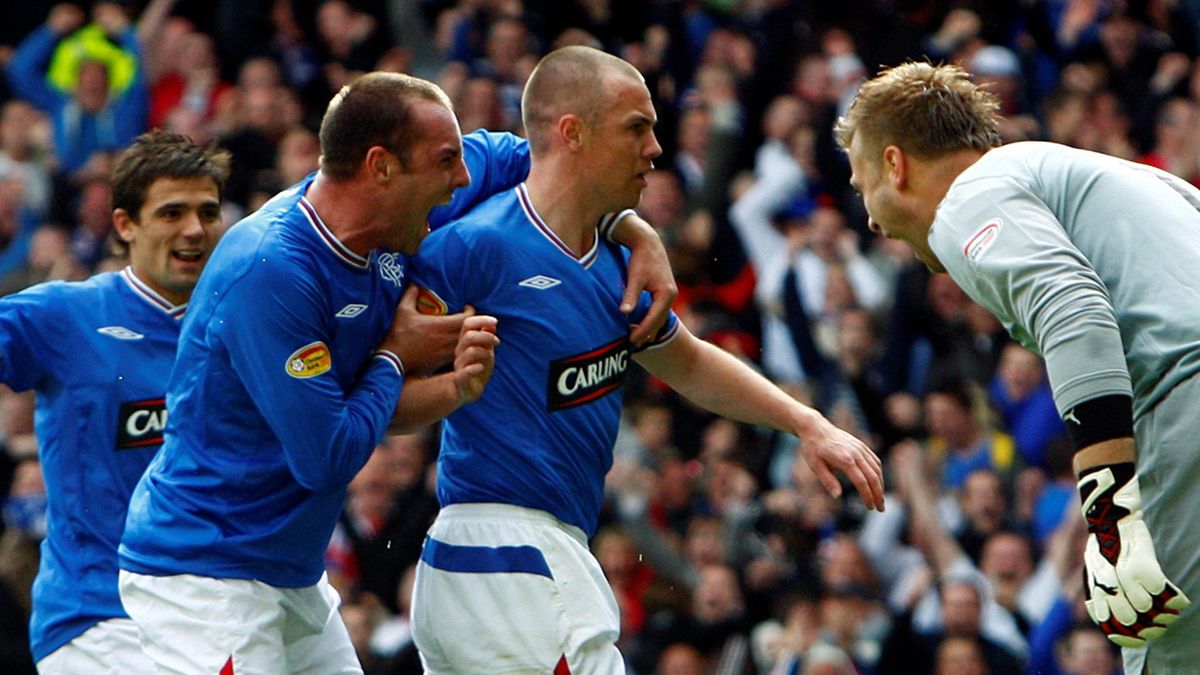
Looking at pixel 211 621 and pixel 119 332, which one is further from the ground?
pixel 119 332

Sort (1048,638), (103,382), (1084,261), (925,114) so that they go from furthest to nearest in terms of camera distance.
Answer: (1048,638)
(103,382)
(925,114)
(1084,261)

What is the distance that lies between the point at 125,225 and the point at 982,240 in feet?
9.79

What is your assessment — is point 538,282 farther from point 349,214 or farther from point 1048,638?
point 1048,638

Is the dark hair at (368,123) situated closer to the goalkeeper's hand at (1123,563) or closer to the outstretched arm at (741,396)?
the outstretched arm at (741,396)

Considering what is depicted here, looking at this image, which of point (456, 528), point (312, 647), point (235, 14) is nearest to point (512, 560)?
point (456, 528)

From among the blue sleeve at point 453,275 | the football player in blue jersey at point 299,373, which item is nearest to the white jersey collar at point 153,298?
the football player in blue jersey at point 299,373

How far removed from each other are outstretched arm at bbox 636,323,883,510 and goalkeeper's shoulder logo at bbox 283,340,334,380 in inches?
50.3

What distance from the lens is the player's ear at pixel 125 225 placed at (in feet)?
19.3

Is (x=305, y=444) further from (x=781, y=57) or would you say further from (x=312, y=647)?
(x=781, y=57)

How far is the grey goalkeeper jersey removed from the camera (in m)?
3.98

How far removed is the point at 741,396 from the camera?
5.49 metres

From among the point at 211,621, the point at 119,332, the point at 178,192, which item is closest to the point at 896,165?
the point at 211,621

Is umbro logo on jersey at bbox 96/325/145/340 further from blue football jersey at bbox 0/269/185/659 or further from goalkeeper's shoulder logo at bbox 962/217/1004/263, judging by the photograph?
goalkeeper's shoulder logo at bbox 962/217/1004/263

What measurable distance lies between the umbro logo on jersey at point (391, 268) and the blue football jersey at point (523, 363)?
0.08 m
